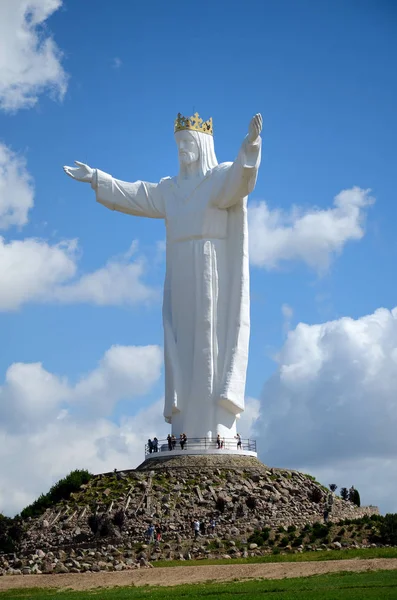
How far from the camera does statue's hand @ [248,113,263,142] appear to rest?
36.5 meters

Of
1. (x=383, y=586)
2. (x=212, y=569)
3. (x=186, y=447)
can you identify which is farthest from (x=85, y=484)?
(x=383, y=586)

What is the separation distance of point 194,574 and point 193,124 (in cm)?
1817

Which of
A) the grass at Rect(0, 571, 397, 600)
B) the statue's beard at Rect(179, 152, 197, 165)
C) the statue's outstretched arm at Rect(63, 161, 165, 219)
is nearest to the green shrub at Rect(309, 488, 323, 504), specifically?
the grass at Rect(0, 571, 397, 600)

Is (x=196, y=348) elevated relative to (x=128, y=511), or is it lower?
elevated

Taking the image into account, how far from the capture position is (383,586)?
24203mm

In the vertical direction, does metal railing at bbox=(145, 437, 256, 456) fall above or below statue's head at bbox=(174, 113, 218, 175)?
below

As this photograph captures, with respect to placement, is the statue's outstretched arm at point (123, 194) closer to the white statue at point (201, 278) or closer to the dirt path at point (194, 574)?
the white statue at point (201, 278)

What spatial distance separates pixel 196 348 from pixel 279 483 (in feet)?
18.0

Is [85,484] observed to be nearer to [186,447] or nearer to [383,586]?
[186,447]

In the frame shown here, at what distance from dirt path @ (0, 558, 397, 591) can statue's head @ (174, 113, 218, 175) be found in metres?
16.4

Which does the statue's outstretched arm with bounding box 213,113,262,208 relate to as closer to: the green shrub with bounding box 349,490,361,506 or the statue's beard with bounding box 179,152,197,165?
the statue's beard with bounding box 179,152,197,165

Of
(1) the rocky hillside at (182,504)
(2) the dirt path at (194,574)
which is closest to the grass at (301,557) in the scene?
(2) the dirt path at (194,574)

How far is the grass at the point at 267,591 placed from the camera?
2345cm

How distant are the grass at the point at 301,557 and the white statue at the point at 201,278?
880 cm
